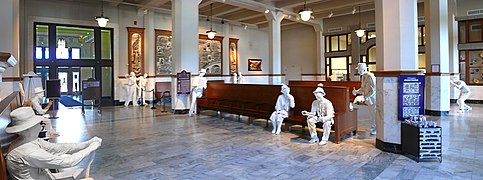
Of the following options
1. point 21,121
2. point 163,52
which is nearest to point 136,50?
point 163,52

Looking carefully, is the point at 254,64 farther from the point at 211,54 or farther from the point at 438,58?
the point at 438,58

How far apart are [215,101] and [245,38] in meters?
9.20

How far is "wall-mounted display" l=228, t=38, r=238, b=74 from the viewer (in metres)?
16.4

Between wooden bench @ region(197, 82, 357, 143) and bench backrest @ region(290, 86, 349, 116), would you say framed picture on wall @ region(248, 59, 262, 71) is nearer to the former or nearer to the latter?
wooden bench @ region(197, 82, 357, 143)

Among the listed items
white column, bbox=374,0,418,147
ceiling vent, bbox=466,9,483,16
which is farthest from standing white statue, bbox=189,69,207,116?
ceiling vent, bbox=466,9,483,16

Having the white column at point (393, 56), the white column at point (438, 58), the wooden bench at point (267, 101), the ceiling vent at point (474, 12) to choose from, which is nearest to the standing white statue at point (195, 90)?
the wooden bench at point (267, 101)

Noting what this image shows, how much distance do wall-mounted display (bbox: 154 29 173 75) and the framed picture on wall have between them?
559 centimetres

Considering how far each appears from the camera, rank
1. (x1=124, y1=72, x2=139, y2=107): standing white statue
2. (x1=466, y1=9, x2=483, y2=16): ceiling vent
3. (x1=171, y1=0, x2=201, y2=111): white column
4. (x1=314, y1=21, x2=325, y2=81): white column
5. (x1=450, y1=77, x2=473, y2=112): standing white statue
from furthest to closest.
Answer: (x1=314, y1=21, x2=325, y2=81): white column, (x1=124, y1=72, x2=139, y2=107): standing white statue, (x1=466, y1=9, x2=483, y2=16): ceiling vent, (x1=171, y1=0, x2=201, y2=111): white column, (x1=450, y1=77, x2=473, y2=112): standing white statue

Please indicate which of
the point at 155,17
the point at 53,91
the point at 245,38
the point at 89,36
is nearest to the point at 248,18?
the point at 245,38

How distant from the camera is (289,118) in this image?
5984mm

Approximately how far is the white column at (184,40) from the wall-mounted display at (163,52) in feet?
12.1

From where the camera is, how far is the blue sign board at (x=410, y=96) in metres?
4.28

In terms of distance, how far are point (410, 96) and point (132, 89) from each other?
408 inches

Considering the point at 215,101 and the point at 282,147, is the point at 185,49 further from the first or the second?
the point at 282,147
